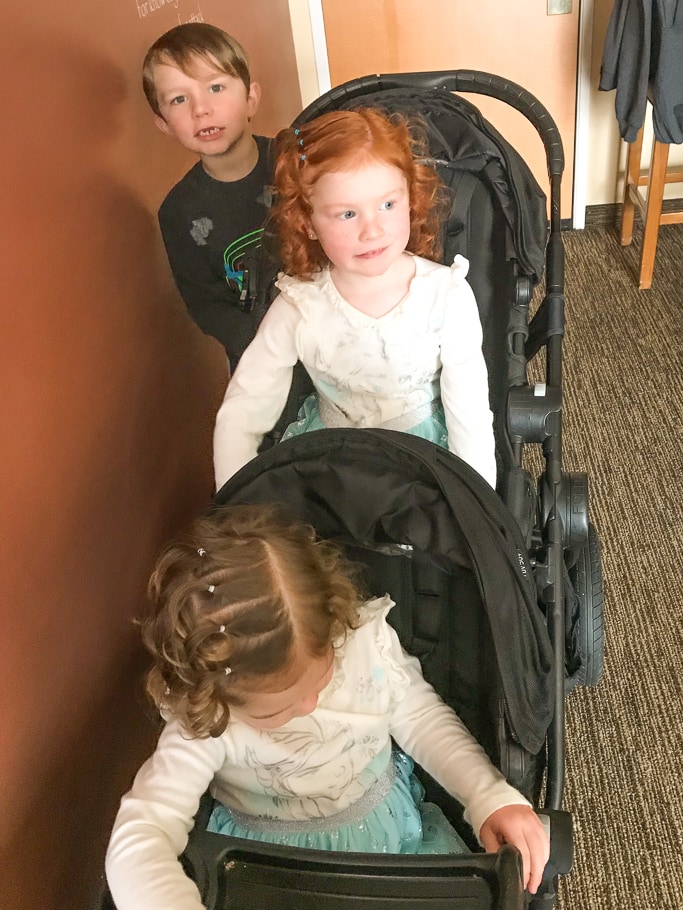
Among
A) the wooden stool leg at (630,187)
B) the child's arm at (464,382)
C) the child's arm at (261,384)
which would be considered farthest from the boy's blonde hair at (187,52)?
the wooden stool leg at (630,187)

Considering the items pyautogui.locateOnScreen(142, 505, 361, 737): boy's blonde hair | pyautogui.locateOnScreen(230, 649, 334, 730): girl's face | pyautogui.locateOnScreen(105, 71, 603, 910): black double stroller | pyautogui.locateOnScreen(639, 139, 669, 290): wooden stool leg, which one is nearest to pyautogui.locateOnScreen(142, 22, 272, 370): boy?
pyautogui.locateOnScreen(105, 71, 603, 910): black double stroller

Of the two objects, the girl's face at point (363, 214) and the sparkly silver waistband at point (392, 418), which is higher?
the girl's face at point (363, 214)

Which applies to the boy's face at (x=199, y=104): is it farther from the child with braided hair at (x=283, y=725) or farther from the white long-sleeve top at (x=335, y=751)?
the white long-sleeve top at (x=335, y=751)

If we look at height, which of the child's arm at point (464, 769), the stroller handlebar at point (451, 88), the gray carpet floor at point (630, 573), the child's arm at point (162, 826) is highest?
the stroller handlebar at point (451, 88)

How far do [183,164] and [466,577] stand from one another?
130 centimetres

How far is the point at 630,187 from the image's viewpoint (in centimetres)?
288

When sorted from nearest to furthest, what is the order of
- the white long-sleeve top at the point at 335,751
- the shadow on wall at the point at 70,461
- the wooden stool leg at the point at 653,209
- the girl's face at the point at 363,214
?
the white long-sleeve top at the point at 335,751 < the shadow on wall at the point at 70,461 < the girl's face at the point at 363,214 < the wooden stool leg at the point at 653,209

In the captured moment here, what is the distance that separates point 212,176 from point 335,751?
3.93 feet

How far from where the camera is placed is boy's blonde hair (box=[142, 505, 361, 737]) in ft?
3.16

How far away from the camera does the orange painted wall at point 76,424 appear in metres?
1.16

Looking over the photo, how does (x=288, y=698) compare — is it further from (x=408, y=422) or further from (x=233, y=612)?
(x=408, y=422)

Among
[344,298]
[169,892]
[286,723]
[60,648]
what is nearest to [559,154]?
[344,298]

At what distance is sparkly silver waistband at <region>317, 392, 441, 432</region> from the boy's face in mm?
561

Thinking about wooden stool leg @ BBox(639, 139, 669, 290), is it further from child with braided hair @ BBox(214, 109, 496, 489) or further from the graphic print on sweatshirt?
the graphic print on sweatshirt
